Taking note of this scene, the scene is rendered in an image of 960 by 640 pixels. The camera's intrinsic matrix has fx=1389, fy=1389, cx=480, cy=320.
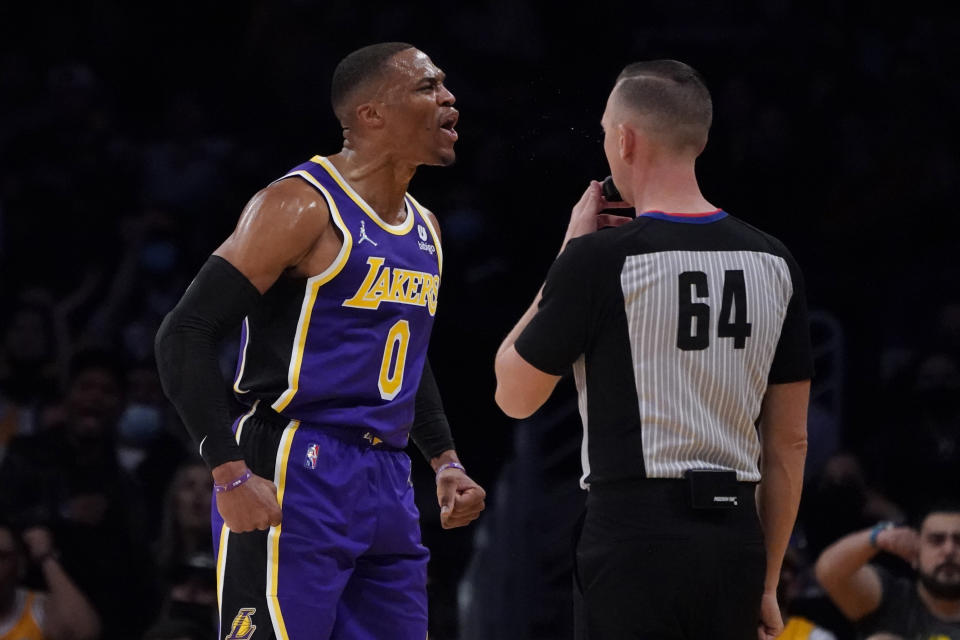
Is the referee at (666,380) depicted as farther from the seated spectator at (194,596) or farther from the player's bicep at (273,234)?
the seated spectator at (194,596)

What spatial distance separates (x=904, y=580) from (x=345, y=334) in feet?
9.44

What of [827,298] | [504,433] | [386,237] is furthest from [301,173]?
[827,298]

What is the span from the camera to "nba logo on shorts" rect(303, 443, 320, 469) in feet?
11.4

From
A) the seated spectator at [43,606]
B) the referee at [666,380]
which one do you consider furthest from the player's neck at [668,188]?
the seated spectator at [43,606]

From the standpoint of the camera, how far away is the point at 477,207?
8289mm

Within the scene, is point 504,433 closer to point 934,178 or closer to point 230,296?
point 934,178

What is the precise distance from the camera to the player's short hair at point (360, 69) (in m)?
3.87

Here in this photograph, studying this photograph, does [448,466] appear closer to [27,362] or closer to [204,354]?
[204,354]

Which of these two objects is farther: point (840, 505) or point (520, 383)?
point (840, 505)

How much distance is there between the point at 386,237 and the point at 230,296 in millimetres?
508

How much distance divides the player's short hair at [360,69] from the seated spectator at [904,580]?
2.72 m

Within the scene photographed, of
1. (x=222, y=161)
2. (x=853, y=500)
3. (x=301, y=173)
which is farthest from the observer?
(x=222, y=161)

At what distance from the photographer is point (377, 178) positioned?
3.80 metres

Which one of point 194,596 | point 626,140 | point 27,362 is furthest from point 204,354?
point 27,362
